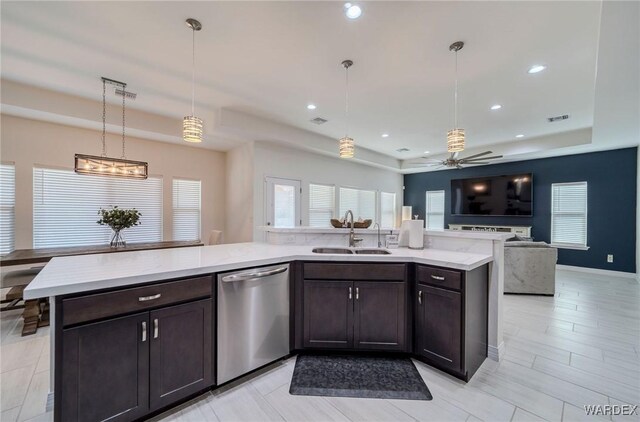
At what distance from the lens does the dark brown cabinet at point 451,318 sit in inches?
80.5

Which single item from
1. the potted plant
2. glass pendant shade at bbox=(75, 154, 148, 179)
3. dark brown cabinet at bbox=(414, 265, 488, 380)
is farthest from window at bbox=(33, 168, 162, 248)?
dark brown cabinet at bbox=(414, 265, 488, 380)

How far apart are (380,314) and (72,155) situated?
5.40m

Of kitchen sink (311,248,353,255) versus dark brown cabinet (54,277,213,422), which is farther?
kitchen sink (311,248,353,255)

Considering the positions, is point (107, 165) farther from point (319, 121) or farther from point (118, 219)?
point (319, 121)

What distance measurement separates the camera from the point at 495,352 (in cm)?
241

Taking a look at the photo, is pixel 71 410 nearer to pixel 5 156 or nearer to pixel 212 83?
pixel 212 83

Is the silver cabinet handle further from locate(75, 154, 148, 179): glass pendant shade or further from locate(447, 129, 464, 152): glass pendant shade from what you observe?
locate(447, 129, 464, 152): glass pendant shade

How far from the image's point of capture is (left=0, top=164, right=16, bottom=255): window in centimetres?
389

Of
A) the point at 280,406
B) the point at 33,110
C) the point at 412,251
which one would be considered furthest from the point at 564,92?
the point at 33,110

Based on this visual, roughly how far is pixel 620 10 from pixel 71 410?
13.6ft

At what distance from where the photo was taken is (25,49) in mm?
2744

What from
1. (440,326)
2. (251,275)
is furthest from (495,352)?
(251,275)

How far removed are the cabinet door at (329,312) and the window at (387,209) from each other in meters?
6.26

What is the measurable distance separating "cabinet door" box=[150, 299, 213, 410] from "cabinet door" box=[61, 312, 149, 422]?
0.05 m
